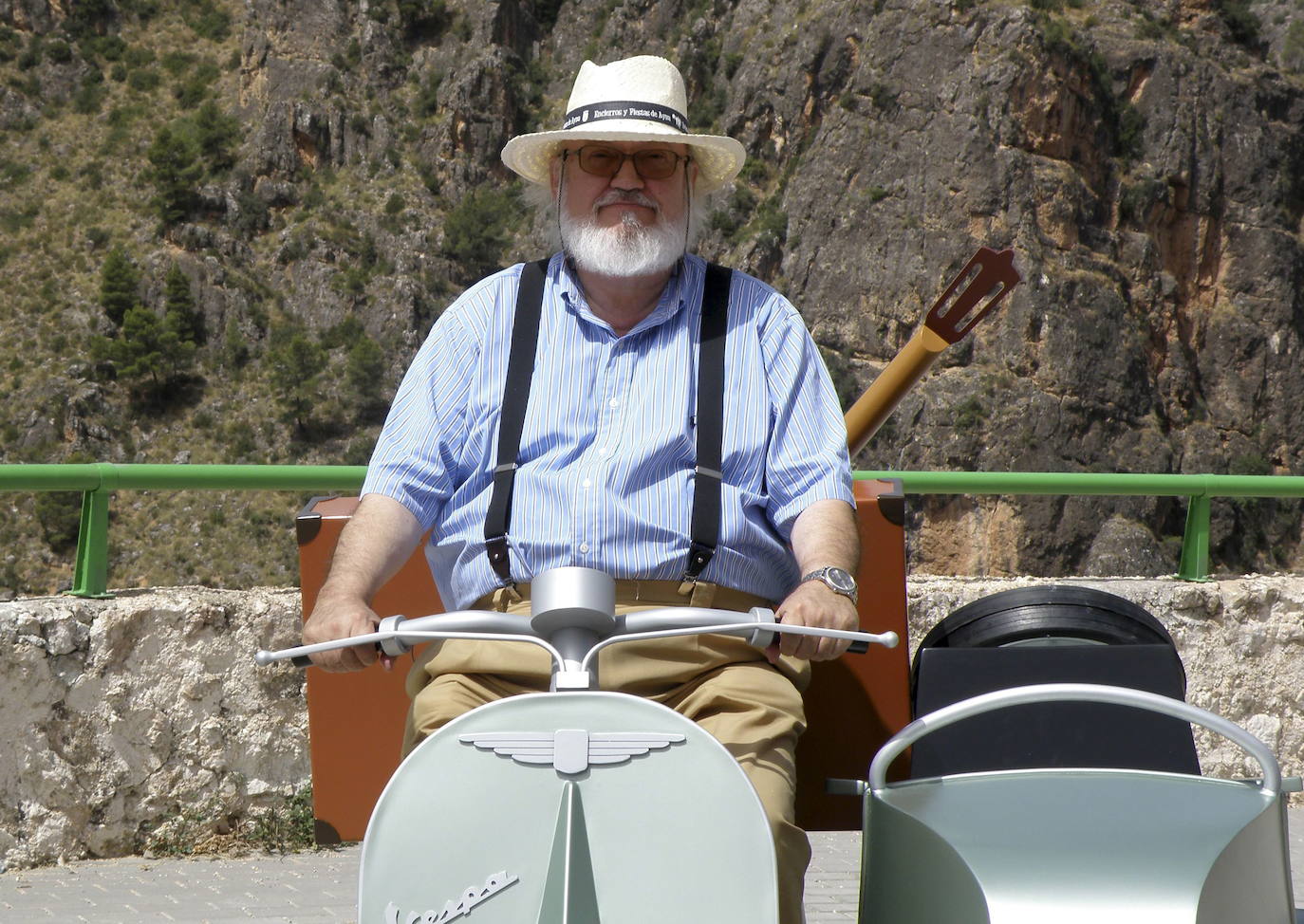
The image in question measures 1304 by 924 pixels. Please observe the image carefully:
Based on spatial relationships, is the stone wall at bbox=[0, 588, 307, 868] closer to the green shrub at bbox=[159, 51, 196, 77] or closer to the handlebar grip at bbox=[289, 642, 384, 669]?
the handlebar grip at bbox=[289, 642, 384, 669]

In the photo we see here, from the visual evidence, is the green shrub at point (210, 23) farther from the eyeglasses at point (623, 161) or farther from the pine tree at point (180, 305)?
the eyeglasses at point (623, 161)

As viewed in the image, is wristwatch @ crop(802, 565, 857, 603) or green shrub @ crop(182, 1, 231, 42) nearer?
wristwatch @ crop(802, 565, 857, 603)

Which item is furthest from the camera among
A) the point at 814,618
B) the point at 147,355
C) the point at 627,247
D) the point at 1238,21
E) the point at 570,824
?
the point at 147,355

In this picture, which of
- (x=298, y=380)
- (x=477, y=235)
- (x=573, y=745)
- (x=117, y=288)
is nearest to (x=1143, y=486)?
(x=573, y=745)

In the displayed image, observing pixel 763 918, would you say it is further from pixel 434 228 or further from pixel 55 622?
pixel 434 228

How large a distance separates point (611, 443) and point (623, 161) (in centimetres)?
59

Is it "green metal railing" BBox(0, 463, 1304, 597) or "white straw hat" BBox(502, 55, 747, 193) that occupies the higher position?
"white straw hat" BBox(502, 55, 747, 193)

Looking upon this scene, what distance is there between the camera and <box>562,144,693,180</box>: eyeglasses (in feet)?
9.07

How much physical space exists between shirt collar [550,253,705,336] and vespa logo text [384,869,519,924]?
1229 mm

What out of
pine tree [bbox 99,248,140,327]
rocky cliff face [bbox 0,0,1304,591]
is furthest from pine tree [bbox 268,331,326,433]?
pine tree [bbox 99,248,140,327]

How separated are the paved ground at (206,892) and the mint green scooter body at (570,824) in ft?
6.14

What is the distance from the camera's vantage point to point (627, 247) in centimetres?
270

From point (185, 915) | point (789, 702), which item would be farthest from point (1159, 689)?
point (185, 915)

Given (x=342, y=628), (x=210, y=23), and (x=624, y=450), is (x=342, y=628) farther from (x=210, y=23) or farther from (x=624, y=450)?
(x=210, y=23)
